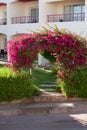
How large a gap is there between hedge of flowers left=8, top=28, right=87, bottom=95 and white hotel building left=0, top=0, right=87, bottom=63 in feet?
36.2

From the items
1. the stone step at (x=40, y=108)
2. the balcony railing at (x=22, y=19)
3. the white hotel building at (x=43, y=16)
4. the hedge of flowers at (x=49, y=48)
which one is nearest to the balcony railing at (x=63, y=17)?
the white hotel building at (x=43, y=16)

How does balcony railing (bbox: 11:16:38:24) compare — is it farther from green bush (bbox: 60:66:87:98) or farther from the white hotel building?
green bush (bbox: 60:66:87:98)

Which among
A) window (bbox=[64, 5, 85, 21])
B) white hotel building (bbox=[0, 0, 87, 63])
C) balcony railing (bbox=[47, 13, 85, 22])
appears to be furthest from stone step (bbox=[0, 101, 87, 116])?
balcony railing (bbox=[47, 13, 85, 22])

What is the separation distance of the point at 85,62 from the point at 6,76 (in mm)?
2851

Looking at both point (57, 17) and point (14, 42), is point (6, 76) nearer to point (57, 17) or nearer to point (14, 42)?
point (14, 42)

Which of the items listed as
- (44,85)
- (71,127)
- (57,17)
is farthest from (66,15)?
(71,127)

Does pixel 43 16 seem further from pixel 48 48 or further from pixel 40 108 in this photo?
pixel 40 108

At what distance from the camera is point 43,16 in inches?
1148

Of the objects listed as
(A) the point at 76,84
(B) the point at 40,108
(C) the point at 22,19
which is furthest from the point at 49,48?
(C) the point at 22,19

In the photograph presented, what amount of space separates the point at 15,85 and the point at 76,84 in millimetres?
2202

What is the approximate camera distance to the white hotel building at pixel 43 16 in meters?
26.9

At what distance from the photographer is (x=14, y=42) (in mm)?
13234

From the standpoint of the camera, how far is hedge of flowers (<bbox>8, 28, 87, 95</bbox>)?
13164 millimetres

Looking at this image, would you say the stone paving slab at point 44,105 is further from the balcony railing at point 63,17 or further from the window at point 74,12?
the balcony railing at point 63,17
